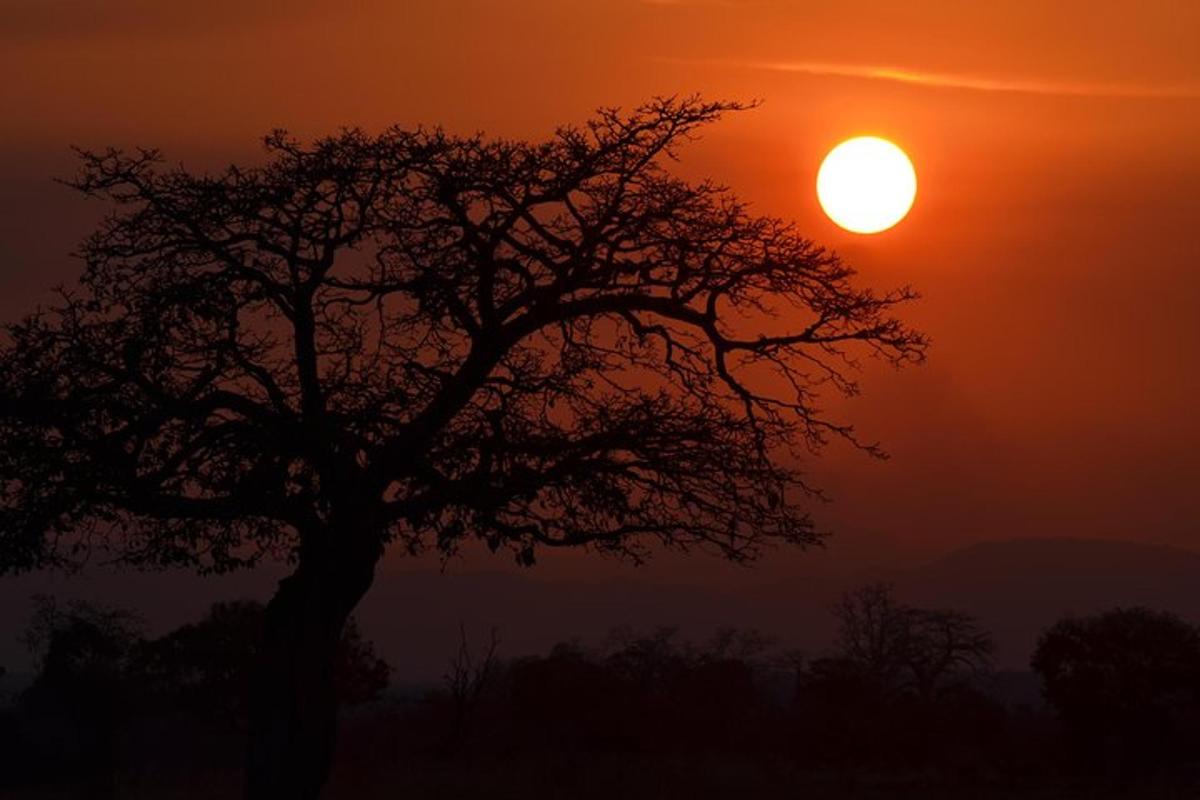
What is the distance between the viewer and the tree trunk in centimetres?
1734

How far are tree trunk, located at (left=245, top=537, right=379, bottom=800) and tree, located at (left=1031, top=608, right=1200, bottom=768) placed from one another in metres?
25.9

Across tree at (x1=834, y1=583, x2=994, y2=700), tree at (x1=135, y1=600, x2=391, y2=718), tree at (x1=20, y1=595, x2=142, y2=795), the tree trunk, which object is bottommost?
the tree trunk

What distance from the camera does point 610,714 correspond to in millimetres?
45031

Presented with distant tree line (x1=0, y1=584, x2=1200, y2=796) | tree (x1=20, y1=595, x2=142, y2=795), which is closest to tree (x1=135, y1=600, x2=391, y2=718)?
distant tree line (x1=0, y1=584, x2=1200, y2=796)

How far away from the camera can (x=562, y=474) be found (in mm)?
17391

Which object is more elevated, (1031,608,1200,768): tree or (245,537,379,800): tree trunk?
(1031,608,1200,768): tree

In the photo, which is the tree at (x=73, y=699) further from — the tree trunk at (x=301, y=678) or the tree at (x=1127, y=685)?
the tree at (x=1127, y=685)

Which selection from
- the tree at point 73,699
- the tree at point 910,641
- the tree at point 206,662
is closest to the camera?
the tree at point 73,699

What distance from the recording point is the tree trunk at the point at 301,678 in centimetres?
1734

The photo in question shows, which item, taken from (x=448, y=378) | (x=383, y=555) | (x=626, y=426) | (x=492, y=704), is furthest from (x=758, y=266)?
(x=492, y=704)

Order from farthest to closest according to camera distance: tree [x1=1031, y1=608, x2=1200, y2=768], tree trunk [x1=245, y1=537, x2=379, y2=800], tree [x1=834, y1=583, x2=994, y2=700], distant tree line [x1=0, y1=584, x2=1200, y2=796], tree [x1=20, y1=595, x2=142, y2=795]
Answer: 1. tree [x1=834, y1=583, x2=994, y2=700]
2. tree [x1=1031, y1=608, x2=1200, y2=768]
3. distant tree line [x1=0, y1=584, x2=1200, y2=796]
4. tree [x1=20, y1=595, x2=142, y2=795]
5. tree trunk [x1=245, y1=537, x2=379, y2=800]

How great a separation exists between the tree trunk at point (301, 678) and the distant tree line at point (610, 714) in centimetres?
1221

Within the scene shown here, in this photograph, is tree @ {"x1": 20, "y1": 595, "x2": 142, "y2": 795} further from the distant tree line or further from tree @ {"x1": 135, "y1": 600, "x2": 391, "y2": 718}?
tree @ {"x1": 135, "y1": 600, "x2": 391, "y2": 718}

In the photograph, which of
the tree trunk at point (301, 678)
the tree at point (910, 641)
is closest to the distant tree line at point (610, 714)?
the tree trunk at point (301, 678)
